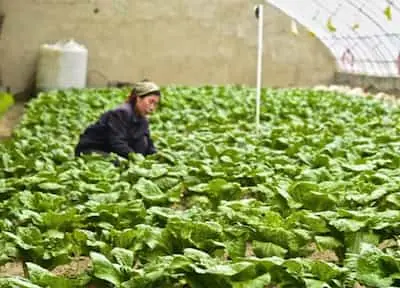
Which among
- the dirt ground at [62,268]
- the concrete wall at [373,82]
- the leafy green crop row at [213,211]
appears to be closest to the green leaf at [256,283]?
the leafy green crop row at [213,211]

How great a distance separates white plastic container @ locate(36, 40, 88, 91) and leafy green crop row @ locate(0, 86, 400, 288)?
923cm

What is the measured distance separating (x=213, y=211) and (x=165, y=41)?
1486 cm

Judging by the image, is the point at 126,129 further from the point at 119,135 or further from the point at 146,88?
the point at 146,88

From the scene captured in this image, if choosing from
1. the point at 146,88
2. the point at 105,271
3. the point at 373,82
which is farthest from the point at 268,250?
the point at 373,82

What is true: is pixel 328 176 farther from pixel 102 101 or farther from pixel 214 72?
pixel 214 72

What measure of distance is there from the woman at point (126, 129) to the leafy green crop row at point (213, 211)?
0.26 metres

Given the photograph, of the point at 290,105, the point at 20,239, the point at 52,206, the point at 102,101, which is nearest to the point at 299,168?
the point at 52,206

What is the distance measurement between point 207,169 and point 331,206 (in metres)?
1.36

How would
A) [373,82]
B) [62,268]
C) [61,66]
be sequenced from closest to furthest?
[62,268]
[373,82]
[61,66]

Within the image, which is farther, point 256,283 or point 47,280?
point 47,280

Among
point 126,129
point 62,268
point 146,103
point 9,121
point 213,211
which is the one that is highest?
point 146,103

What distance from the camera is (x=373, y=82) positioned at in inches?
645

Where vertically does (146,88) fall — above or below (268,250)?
above

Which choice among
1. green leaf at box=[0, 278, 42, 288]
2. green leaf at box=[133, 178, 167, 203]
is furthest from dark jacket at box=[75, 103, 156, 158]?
green leaf at box=[0, 278, 42, 288]
